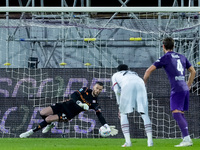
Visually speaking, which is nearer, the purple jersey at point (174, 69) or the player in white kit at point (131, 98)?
the purple jersey at point (174, 69)

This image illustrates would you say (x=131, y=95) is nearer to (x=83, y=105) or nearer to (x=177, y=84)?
(x=177, y=84)

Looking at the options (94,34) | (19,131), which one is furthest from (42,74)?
(94,34)

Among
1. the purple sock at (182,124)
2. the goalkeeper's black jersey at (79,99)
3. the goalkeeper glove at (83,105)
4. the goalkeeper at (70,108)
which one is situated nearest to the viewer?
the purple sock at (182,124)

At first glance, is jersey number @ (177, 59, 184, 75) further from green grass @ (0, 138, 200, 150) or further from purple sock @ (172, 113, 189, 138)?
green grass @ (0, 138, 200, 150)

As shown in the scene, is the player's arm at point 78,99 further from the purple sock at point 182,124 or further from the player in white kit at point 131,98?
the purple sock at point 182,124

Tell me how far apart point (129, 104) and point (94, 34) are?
778 cm

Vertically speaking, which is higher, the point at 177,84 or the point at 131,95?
the point at 177,84

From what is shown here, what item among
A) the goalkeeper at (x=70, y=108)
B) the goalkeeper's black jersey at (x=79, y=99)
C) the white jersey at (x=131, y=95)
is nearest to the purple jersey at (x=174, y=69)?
the white jersey at (x=131, y=95)

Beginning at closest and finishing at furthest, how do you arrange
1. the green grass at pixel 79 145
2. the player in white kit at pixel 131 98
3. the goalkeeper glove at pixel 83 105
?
the green grass at pixel 79 145
the player in white kit at pixel 131 98
the goalkeeper glove at pixel 83 105

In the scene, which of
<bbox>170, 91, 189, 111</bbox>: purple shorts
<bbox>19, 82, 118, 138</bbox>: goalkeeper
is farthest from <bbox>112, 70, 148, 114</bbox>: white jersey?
<bbox>19, 82, 118, 138</bbox>: goalkeeper

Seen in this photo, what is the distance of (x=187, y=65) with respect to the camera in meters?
8.80

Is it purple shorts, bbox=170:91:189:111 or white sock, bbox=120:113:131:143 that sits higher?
purple shorts, bbox=170:91:189:111

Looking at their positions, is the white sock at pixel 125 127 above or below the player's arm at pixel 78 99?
below

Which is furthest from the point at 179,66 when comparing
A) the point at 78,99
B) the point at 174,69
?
the point at 78,99
